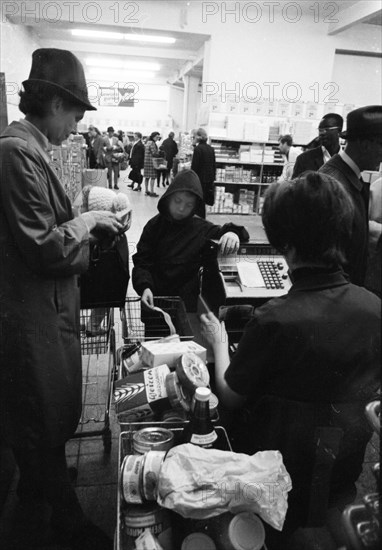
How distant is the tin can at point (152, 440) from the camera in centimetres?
124

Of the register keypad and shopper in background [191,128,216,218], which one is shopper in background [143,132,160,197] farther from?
the register keypad

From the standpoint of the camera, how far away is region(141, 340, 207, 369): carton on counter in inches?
60.9

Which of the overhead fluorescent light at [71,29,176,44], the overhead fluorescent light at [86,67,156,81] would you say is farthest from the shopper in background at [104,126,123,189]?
the overhead fluorescent light at [86,67,156,81]

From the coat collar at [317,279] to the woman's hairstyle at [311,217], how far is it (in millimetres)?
32

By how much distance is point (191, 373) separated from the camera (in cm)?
140

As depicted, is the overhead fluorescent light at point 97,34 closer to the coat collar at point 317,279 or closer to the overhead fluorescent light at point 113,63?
the overhead fluorescent light at point 113,63

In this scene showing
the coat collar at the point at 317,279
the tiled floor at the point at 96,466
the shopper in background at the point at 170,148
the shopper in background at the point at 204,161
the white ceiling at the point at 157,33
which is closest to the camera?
the coat collar at the point at 317,279

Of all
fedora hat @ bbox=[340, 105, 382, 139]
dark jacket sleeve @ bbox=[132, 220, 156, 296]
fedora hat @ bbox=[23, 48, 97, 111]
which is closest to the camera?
fedora hat @ bbox=[23, 48, 97, 111]

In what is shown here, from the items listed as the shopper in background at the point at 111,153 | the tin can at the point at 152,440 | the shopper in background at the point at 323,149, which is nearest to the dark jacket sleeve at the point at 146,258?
the tin can at the point at 152,440

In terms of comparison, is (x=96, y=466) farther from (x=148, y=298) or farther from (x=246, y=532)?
(x=246, y=532)

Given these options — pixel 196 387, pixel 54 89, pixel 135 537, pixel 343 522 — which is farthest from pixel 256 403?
pixel 54 89

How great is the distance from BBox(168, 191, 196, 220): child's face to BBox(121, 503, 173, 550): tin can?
→ 1.66 m

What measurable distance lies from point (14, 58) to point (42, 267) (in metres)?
9.58

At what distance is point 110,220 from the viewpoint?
168 cm
